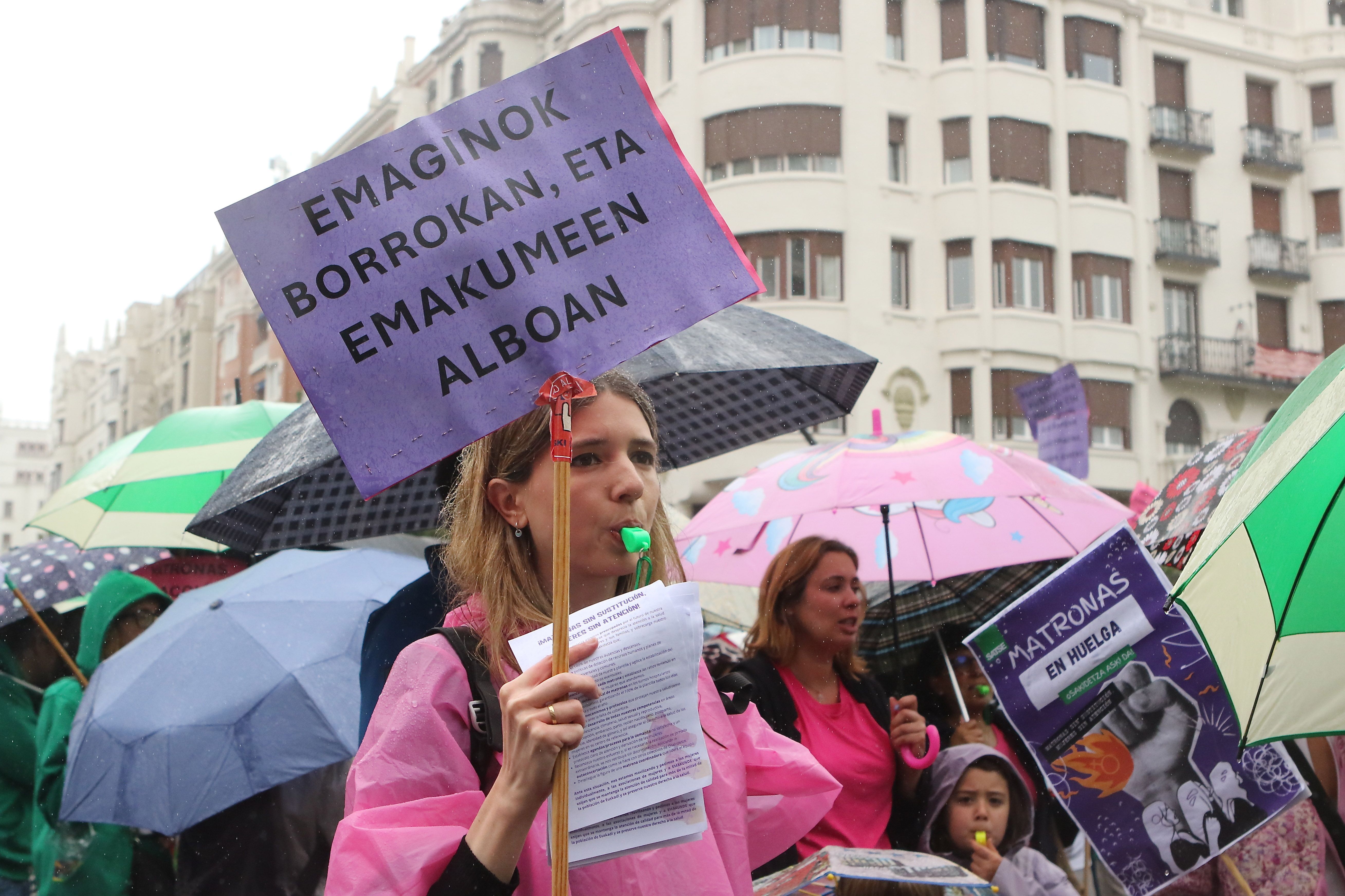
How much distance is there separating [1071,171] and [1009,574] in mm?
22323

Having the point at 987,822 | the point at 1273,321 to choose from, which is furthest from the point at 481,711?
the point at 1273,321

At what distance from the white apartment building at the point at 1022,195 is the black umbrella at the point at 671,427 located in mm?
18755

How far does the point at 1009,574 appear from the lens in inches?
229

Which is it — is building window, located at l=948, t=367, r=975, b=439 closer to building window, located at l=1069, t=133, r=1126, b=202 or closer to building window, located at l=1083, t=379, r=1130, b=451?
building window, located at l=1083, t=379, r=1130, b=451

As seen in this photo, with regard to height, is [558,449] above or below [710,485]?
below

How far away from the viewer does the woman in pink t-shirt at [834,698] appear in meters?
3.70

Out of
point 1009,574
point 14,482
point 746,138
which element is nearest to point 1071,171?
point 746,138

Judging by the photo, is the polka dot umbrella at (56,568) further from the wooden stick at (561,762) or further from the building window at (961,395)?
the building window at (961,395)

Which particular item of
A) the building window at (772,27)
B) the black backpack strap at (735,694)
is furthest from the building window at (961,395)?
the black backpack strap at (735,694)

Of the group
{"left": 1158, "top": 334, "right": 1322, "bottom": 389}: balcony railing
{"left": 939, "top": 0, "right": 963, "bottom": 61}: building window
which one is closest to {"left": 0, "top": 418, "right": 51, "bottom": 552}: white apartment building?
{"left": 939, "top": 0, "right": 963, "bottom": 61}: building window

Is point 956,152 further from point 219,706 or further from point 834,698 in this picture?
point 219,706

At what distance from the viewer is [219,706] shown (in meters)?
4.01

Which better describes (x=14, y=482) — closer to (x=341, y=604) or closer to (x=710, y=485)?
(x=710, y=485)

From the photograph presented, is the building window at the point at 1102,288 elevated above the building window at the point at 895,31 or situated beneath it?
situated beneath
